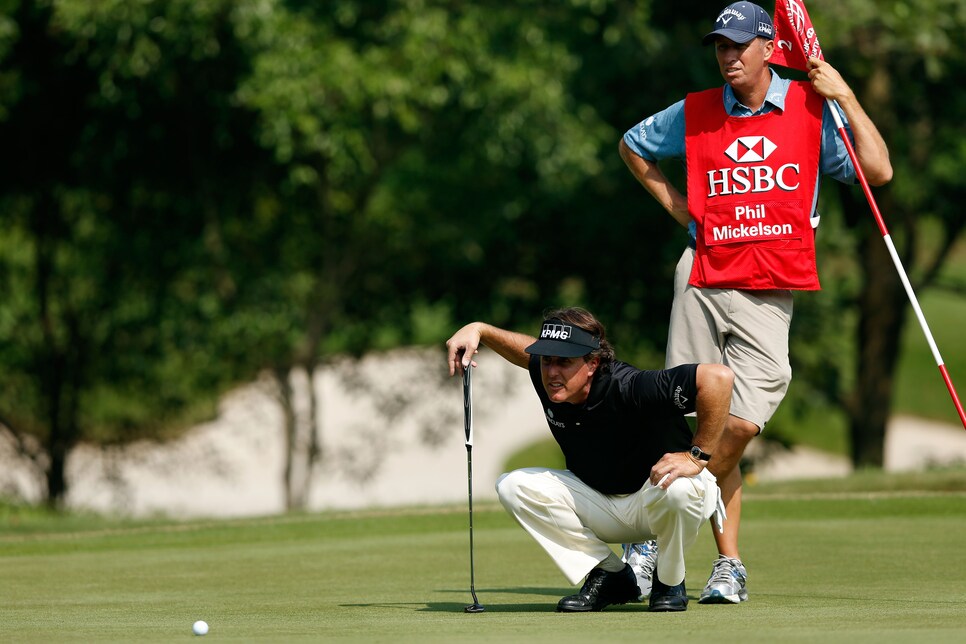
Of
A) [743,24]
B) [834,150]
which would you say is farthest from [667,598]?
[743,24]

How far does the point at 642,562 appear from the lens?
236 inches

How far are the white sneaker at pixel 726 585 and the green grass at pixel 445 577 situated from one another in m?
0.06

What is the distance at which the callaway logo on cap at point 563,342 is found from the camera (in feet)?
17.6

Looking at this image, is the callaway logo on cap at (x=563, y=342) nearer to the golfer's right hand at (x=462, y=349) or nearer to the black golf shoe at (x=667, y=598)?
the golfer's right hand at (x=462, y=349)

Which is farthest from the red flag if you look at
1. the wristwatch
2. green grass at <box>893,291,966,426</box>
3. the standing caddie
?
green grass at <box>893,291,966,426</box>

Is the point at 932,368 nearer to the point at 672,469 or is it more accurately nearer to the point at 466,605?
the point at 466,605

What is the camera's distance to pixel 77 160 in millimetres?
17609

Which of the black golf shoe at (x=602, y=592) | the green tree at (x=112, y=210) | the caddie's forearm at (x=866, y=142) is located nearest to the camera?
the black golf shoe at (x=602, y=592)

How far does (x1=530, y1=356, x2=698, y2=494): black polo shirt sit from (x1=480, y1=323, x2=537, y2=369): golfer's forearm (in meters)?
0.14

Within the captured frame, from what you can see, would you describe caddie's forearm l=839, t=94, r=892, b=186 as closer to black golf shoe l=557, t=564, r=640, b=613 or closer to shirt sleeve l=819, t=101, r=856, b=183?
shirt sleeve l=819, t=101, r=856, b=183

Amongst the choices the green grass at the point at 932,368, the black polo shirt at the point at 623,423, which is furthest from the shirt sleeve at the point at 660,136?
Answer: the green grass at the point at 932,368

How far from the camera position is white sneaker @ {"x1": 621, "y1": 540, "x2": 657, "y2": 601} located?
598 centimetres

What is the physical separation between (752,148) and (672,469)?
141 centimetres

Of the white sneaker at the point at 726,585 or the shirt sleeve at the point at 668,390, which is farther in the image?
the white sneaker at the point at 726,585
